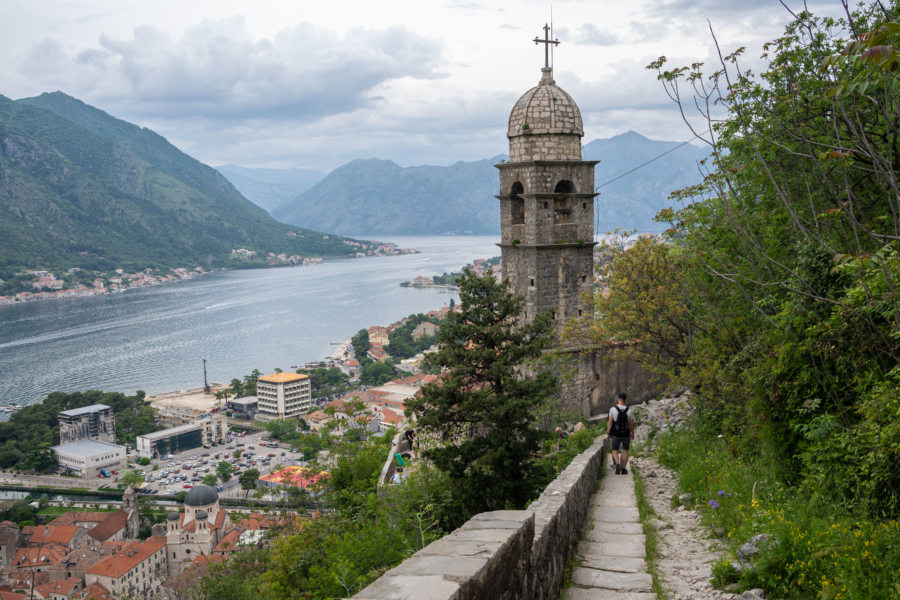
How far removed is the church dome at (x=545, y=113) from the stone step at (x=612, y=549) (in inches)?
375

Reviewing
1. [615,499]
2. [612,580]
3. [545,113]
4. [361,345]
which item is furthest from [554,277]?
[361,345]

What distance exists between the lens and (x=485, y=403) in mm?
7109

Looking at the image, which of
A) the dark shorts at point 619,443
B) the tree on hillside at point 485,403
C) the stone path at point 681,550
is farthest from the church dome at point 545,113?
the stone path at point 681,550

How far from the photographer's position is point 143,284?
114 metres

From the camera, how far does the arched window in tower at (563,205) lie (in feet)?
41.7

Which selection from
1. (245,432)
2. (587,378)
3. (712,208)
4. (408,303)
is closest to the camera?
(712,208)

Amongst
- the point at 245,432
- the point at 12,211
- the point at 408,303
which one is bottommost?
the point at 245,432

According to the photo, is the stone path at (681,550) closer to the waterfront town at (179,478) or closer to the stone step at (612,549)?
the stone step at (612,549)

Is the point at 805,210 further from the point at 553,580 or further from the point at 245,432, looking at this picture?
the point at 245,432

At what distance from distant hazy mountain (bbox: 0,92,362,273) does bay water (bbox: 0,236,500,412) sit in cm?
2360

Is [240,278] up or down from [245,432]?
up

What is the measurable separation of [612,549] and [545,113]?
31.9ft

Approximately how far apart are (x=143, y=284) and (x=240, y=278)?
17744 mm

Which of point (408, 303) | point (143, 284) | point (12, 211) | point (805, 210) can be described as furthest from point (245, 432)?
point (12, 211)
